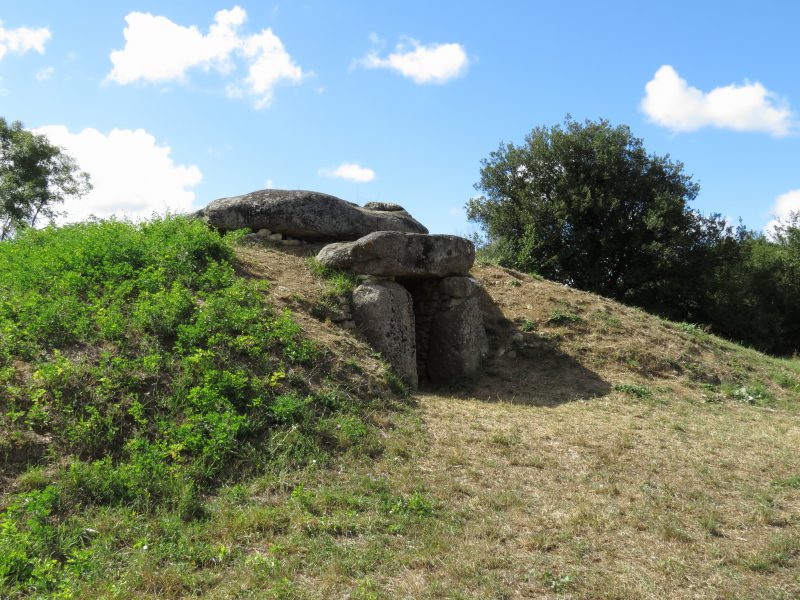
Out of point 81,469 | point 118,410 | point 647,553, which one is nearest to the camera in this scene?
point 647,553

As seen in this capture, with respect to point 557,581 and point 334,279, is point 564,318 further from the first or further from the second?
point 557,581

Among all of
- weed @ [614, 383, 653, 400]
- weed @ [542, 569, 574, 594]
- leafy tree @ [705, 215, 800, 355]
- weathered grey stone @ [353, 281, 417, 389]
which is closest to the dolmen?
weathered grey stone @ [353, 281, 417, 389]

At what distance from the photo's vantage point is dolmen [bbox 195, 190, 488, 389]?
9875 mm

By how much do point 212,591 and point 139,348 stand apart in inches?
144

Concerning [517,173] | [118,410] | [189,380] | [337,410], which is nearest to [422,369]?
[337,410]

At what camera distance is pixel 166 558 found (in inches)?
177

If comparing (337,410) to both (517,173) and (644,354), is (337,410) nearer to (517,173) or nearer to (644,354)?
(644,354)

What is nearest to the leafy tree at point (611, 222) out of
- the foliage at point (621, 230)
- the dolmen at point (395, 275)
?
the foliage at point (621, 230)

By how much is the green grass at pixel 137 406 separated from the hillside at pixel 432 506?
0.10 feet

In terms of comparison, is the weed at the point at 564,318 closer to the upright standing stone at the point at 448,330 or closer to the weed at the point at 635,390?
the upright standing stone at the point at 448,330

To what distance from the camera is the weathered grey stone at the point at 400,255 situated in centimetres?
1029

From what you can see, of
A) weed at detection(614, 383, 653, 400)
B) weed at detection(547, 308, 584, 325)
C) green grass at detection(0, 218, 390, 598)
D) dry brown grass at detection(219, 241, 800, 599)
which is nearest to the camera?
dry brown grass at detection(219, 241, 800, 599)

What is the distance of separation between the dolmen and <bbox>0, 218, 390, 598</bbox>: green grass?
5.86ft

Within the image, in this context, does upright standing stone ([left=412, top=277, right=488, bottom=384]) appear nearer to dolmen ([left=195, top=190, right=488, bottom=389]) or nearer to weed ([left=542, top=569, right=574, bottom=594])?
dolmen ([left=195, top=190, right=488, bottom=389])
